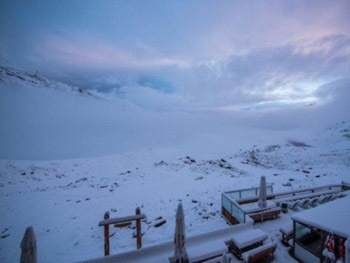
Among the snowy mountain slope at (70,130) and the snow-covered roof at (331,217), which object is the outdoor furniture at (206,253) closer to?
the snow-covered roof at (331,217)

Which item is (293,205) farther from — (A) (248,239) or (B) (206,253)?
(B) (206,253)

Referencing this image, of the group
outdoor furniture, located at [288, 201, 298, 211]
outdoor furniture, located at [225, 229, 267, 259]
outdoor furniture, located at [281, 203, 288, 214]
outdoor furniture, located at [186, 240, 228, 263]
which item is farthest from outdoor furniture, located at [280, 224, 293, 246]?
outdoor furniture, located at [288, 201, 298, 211]

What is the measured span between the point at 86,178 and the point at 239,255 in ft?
56.1

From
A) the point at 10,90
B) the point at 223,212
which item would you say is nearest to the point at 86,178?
the point at 223,212

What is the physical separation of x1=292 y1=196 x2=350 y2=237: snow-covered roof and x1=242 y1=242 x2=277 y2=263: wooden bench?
4.86 ft

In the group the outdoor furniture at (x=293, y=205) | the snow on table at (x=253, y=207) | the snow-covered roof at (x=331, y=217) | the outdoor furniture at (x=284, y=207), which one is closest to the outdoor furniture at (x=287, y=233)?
the snow-covered roof at (x=331, y=217)

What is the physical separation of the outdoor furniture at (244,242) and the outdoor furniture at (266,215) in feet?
6.66

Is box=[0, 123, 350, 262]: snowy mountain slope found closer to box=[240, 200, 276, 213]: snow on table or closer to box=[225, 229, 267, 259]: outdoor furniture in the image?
box=[225, 229, 267, 259]: outdoor furniture

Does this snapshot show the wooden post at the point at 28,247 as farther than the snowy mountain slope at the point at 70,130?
No

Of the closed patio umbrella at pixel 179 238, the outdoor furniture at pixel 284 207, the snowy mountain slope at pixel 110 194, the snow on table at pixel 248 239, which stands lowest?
the snowy mountain slope at pixel 110 194

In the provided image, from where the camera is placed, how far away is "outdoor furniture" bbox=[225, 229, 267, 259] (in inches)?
264

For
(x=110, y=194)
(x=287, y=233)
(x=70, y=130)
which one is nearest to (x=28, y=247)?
(x=287, y=233)

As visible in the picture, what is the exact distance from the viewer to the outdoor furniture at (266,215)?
943cm

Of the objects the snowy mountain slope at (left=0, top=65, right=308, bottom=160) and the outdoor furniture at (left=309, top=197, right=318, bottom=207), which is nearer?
the outdoor furniture at (left=309, top=197, right=318, bottom=207)
